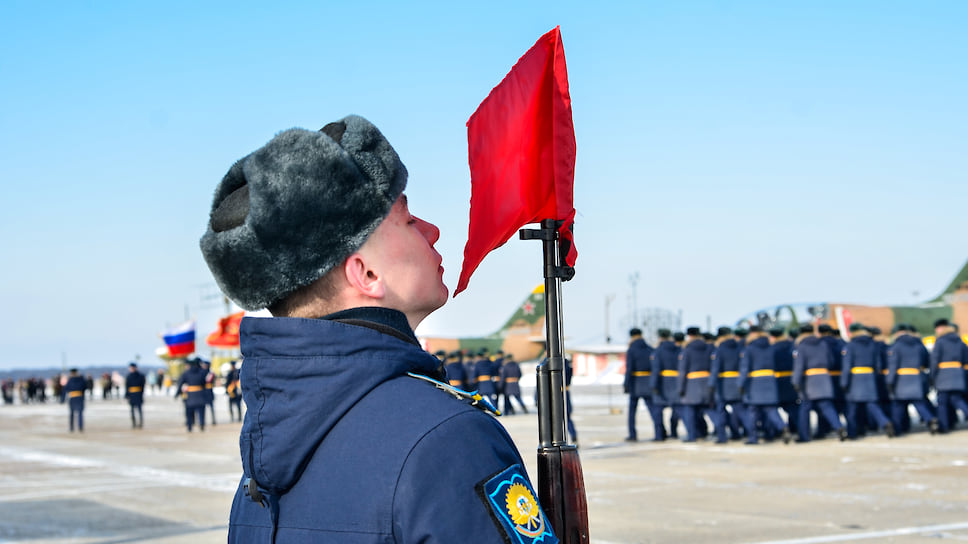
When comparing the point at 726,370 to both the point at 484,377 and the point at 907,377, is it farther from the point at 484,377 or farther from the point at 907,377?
the point at 484,377

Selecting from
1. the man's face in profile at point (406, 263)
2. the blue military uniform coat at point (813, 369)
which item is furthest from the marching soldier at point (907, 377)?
the man's face in profile at point (406, 263)

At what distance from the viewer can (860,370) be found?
610 inches

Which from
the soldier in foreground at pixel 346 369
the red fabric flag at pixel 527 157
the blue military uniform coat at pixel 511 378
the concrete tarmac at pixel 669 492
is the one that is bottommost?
the concrete tarmac at pixel 669 492

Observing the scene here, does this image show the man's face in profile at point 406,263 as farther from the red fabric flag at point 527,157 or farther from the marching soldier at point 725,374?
the marching soldier at point 725,374

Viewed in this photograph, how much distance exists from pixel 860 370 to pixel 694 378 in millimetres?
2570

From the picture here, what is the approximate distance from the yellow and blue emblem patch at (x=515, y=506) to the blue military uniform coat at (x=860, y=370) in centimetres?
1519

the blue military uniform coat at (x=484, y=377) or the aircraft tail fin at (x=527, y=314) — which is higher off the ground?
the aircraft tail fin at (x=527, y=314)

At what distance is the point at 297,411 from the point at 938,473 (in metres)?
10.9

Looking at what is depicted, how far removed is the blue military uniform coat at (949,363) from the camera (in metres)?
15.8

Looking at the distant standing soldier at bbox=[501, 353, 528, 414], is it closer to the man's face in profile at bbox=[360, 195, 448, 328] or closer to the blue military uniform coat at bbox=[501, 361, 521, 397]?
the blue military uniform coat at bbox=[501, 361, 521, 397]

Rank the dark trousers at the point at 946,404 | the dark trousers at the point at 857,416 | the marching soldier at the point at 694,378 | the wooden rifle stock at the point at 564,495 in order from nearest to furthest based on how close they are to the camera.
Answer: the wooden rifle stock at the point at 564,495 → the dark trousers at the point at 857,416 → the marching soldier at the point at 694,378 → the dark trousers at the point at 946,404

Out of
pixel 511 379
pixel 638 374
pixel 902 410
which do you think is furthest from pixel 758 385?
pixel 511 379

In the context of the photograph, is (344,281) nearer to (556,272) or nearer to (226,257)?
(226,257)

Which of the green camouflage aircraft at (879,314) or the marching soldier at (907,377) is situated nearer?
the marching soldier at (907,377)
